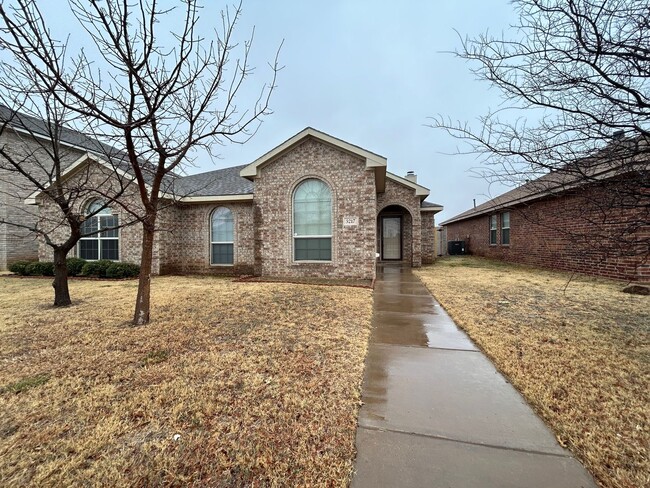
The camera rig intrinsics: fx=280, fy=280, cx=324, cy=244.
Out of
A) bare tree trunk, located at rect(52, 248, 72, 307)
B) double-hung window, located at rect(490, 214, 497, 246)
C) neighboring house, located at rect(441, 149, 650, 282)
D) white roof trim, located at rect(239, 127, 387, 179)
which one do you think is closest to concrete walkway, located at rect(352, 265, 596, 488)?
neighboring house, located at rect(441, 149, 650, 282)

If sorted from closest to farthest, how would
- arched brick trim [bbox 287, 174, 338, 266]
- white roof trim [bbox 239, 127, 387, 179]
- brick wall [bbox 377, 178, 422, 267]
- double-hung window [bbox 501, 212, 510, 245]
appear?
white roof trim [bbox 239, 127, 387, 179] → arched brick trim [bbox 287, 174, 338, 266] → brick wall [bbox 377, 178, 422, 267] → double-hung window [bbox 501, 212, 510, 245]

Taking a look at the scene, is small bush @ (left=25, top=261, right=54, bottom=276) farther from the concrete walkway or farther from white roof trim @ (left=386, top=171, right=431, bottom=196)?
white roof trim @ (left=386, top=171, right=431, bottom=196)

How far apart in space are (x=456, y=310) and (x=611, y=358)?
2.38 metres

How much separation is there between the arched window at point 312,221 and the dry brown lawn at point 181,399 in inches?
177

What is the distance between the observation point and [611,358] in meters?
3.32

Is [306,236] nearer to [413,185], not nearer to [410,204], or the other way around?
[410,204]

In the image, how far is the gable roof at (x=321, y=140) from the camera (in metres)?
8.88

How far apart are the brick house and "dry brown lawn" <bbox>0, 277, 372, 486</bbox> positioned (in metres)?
4.39

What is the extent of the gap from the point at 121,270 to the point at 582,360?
12642 mm

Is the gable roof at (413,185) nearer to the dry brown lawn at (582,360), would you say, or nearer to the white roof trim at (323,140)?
the white roof trim at (323,140)

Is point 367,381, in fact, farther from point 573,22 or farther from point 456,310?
point 573,22

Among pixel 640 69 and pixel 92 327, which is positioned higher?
pixel 640 69

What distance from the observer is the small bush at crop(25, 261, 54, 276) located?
36.0 feet

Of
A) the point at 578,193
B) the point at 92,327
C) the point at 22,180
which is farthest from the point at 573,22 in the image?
the point at 22,180
